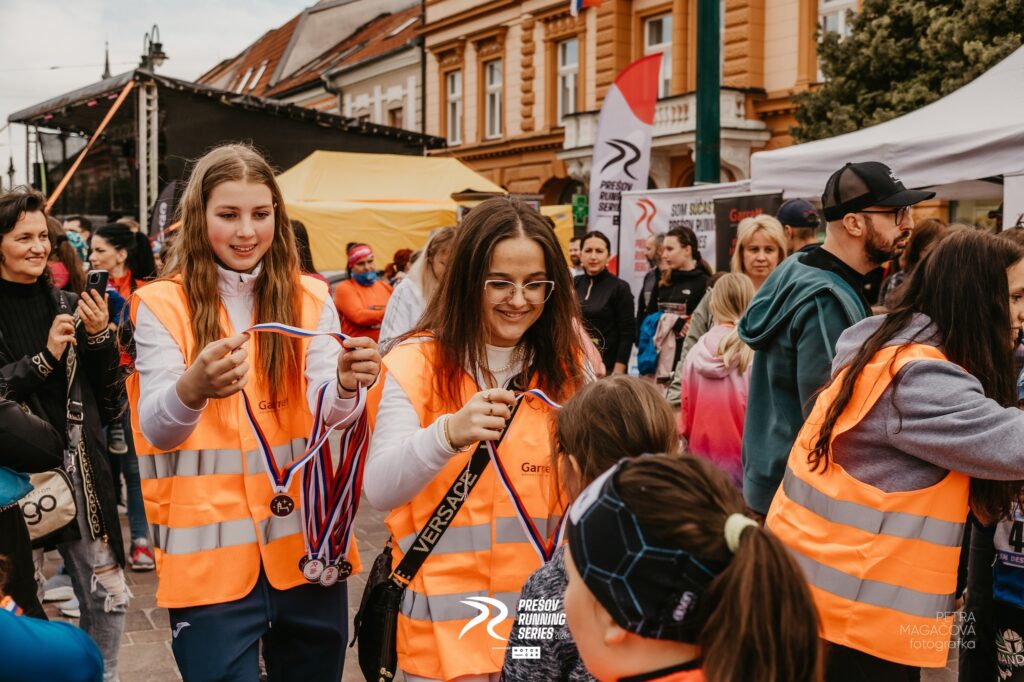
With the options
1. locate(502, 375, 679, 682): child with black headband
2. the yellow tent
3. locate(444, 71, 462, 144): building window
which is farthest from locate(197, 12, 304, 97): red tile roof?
locate(502, 375, 679, 682): child with black headband

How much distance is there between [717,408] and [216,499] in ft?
9.42

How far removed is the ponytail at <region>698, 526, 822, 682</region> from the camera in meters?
1.29

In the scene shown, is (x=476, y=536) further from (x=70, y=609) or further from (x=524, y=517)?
(x=70, y=609)

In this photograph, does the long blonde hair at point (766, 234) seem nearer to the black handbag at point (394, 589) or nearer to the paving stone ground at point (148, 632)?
the paving stone ground at point (148, 632)

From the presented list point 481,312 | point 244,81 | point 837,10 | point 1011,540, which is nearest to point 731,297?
point 1011,540

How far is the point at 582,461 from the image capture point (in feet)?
6.48

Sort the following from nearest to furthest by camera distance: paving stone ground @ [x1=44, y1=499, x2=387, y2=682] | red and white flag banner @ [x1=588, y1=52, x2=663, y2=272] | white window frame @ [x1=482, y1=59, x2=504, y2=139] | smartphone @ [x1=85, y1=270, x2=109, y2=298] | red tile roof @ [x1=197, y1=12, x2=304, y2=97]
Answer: smartphone @ [x1=85, y1=270, x2=109, y2=298] < paving stone ground @ [x1=44, y1=499, x2=387, y2=682] < red and white flag banner @ [x1=588, y1=52, x2=663, y2=272] < white window frame @ [x1=482, y1=59, x2=504, y2=139] < red tile roof @ [x1=197, y1=12, x2=304, y2=97]

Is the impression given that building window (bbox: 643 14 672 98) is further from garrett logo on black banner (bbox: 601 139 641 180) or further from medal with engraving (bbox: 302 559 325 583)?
medal with engraving (bbox: 302 559 325 583)

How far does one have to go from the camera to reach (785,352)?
3.42 m

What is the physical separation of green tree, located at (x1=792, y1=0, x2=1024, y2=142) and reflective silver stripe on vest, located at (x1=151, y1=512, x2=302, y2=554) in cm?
1190

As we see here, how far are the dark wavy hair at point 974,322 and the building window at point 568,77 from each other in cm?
2486

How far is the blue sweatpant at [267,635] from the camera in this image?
2.42 meters

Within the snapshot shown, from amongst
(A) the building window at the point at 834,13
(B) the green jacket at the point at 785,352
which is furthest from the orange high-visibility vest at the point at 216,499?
(A) the building window at the point at 834,13

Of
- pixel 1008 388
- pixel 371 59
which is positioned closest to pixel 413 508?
pixel 1008 388
